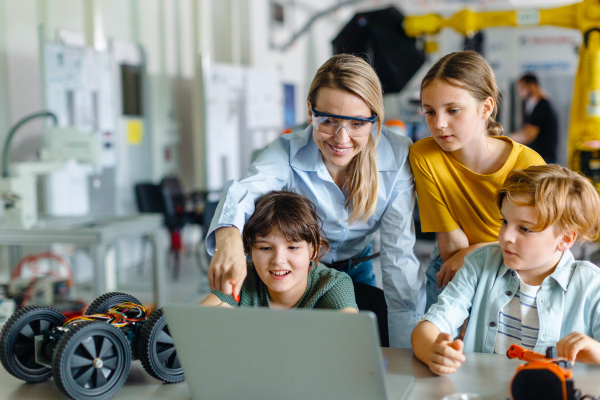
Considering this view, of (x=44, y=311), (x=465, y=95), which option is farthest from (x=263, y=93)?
(x=44, y=311)

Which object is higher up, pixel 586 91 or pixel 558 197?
pixel 586 91

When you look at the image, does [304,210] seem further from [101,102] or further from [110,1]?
[110,1]

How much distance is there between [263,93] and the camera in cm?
636

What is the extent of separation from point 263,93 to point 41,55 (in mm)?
2888

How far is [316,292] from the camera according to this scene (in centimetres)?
133

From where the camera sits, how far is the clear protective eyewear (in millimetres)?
1418

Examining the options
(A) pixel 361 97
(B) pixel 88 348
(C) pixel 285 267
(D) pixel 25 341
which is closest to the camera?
(B) pixel 88 348

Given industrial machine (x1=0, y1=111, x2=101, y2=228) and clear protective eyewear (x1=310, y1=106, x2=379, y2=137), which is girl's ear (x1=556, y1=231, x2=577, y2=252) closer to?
clear protective eyewear (x1=310, y1=106, x2=379, y2=137)

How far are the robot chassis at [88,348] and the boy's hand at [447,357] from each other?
47 cm

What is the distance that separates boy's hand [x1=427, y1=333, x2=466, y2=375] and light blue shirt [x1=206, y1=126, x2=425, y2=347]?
0.56 meters

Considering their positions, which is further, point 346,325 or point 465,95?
point 465,95

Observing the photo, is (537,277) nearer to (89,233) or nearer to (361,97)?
(361,97)

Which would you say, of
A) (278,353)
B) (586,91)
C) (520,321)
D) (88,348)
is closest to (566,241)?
(520,321)

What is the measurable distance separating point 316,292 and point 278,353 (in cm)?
51
